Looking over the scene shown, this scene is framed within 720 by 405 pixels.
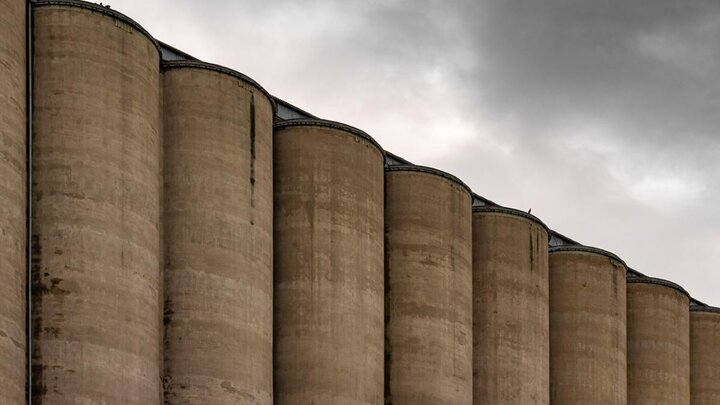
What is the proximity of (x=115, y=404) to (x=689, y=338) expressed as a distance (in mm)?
37957

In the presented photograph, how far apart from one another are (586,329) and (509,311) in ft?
18.9

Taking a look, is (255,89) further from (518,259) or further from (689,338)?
(689,338)

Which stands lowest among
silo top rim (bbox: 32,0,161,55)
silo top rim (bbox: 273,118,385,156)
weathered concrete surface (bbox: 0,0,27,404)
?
weathered concrete surface (bbox: 0,0,27,404)

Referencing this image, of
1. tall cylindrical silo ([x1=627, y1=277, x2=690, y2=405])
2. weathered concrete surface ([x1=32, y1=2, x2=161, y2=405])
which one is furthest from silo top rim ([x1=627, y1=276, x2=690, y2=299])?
weathered concrete surface ([x1=32, y1=2, x2=161, y2=405])

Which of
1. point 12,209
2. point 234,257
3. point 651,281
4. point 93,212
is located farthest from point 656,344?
point 12,209

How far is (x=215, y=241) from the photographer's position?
5125 centimetres

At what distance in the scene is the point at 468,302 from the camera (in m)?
61.8

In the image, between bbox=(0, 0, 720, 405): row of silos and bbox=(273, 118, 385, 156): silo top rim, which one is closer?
bbox=(0, 0, 720, 405): row of silos

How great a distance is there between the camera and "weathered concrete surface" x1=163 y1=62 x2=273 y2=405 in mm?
50250

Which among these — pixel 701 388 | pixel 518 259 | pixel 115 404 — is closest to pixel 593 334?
pixel 518 259

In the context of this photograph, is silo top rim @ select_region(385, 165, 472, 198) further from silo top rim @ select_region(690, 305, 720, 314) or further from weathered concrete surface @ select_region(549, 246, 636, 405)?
silo top rim @ select_region(690, 305, 720, 314)

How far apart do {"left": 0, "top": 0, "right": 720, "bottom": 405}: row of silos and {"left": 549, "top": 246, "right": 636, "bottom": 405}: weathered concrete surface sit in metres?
0.13

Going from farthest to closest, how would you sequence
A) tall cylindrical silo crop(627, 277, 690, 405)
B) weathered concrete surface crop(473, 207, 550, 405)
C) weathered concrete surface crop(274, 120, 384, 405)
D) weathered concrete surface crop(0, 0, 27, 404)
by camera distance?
tall cylindrical silo crop(627, 277, 690, 405), weathered concrete surface crop(473, 207, 550, 405), weathered concrete surface crop(274, 120, 384, 405), weathered concrete surface crop(0, 0, 27, 404)

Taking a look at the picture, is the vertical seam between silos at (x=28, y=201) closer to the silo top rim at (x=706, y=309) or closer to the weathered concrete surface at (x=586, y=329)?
the weathered concrete surface at (x=586, y=329)
